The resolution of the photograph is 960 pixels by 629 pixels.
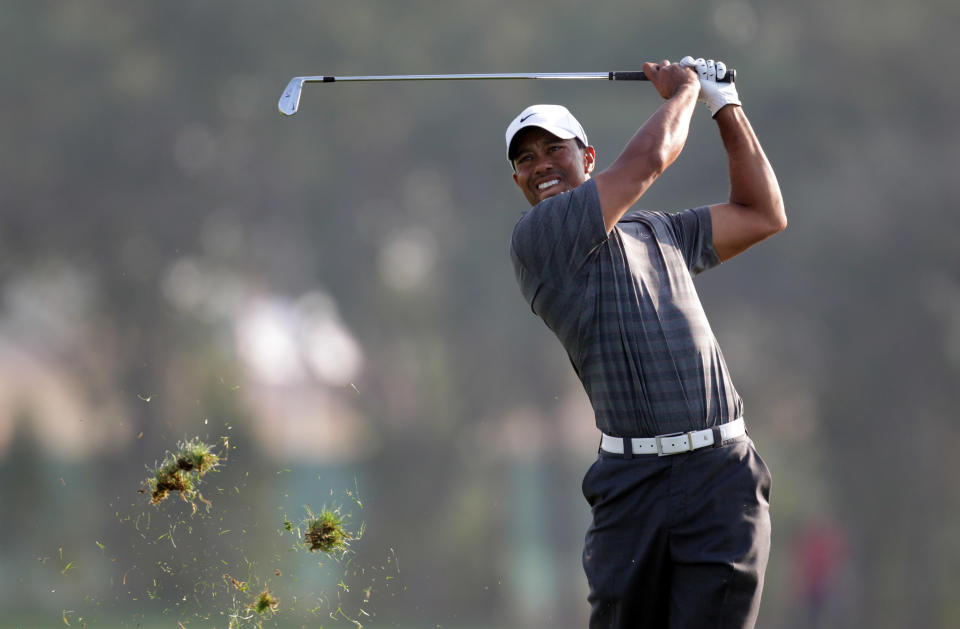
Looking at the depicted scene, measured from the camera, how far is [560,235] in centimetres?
385

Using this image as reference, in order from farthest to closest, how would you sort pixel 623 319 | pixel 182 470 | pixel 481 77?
pixel 481 77 → pixel 182 470 → pixel 623 319

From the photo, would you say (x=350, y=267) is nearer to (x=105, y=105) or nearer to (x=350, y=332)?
(x=350, y=332)

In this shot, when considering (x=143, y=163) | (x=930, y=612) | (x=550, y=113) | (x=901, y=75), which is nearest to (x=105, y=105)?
(x=143, y=163)

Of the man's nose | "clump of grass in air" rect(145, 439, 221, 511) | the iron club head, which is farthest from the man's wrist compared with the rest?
"clump of grass in air" rect(145, 439, 221, 511)

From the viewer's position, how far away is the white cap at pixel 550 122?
4176mm

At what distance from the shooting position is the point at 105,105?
18609mm

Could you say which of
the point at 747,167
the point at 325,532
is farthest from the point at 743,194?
the point at 325,532

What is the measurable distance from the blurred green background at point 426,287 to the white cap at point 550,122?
46.0 feet

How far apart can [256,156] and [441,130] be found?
2.74 meters

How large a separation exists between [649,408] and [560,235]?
567 mm

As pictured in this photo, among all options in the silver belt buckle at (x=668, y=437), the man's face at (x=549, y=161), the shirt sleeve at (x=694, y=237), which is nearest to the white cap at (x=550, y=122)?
the man's face at (x=549, y=161)

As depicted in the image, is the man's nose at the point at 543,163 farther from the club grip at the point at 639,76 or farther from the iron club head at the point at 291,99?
the iron club head at the point at 291,99

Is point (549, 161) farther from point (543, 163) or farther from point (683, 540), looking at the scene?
point (683, 540)

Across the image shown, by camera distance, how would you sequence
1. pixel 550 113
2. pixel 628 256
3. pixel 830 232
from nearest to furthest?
pixel 628 256, pixel 550 113, pixel 830 232
